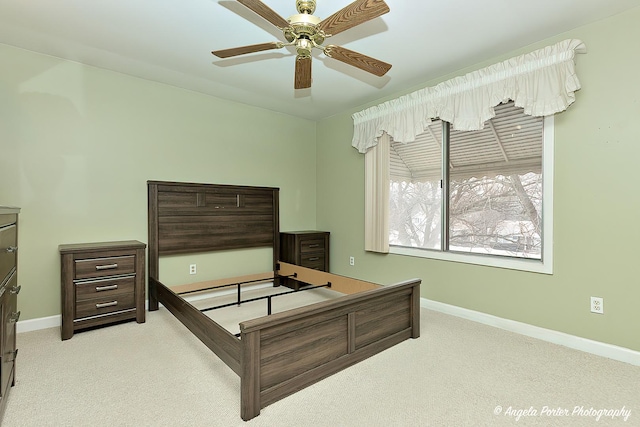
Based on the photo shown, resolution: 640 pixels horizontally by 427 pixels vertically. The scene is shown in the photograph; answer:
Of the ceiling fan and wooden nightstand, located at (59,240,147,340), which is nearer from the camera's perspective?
the ceiling fan

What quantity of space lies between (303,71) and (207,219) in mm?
2351

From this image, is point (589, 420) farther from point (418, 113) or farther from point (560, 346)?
point (418, 113)

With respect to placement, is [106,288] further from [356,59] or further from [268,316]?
[356,59]

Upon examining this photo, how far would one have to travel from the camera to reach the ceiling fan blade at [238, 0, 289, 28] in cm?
167

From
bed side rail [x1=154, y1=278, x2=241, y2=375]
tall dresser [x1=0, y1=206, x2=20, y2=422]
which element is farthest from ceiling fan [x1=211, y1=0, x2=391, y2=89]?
bed side rail [x1=154, y1=278, x2=241, y2=375]

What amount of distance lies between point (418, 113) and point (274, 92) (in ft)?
5.75

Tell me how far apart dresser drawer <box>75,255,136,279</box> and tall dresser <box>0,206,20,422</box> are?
0.86 metres

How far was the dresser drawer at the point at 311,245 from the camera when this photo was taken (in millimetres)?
4465

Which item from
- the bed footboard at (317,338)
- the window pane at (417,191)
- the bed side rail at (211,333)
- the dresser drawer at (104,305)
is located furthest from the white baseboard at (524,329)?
the bed side rail at (211,333)

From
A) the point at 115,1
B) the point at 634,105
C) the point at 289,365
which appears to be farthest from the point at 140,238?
the point at 634,105

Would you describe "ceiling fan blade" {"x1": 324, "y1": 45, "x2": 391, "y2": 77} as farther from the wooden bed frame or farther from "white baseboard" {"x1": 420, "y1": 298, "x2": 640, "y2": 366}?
"white baseboard" {"x1": 420, "y1": 298, "x2": 640, "y2": 366}

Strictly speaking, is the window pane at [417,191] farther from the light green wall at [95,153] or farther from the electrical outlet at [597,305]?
the light green wall at [95,153]

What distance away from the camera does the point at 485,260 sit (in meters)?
3.13

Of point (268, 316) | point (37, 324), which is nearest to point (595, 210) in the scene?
point (268, 316)
